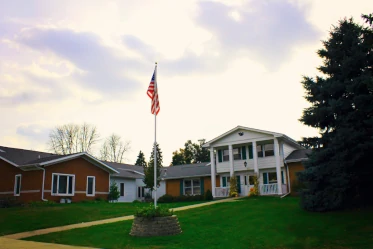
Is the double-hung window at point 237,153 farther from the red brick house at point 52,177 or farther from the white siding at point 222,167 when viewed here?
the red brick house at point 52,177

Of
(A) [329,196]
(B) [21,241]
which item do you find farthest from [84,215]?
(A) [329,196]

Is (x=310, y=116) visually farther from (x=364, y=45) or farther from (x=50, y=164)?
(x=50, y=164)

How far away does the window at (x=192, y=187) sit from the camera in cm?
3619

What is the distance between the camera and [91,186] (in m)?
30.5

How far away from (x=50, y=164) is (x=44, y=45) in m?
12.6

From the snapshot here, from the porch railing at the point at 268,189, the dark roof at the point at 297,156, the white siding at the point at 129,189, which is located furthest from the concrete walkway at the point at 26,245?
the white siding at the point at 129,189

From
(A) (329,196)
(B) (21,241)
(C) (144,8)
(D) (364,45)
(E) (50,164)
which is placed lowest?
(B) (21,241)

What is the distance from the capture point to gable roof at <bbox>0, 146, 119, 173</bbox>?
2685cm

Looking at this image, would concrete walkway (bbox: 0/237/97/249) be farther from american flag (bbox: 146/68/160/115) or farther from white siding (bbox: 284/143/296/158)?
white siding (bbox: 284/143/296/158)

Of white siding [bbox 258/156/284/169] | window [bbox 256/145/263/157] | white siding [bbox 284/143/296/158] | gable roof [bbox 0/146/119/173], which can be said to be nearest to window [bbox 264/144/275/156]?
window [bbox 256/145/263/157]

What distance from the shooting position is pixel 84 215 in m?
18.8

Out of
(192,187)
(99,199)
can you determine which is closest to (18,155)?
(99,199)

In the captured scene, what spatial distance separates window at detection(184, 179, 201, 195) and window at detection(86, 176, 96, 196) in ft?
33.3

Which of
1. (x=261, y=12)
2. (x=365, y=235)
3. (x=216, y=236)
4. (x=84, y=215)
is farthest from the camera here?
(x=84, y=215)
